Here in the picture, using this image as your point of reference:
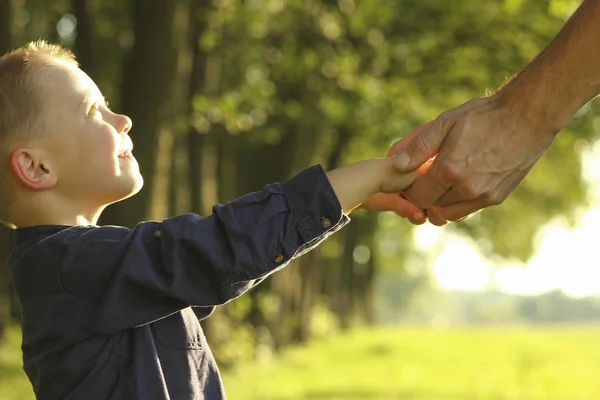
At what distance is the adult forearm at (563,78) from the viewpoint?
3559mm

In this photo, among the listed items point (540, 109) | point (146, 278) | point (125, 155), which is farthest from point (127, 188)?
point (540, 109)

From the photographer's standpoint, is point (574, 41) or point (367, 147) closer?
point (574, 41)

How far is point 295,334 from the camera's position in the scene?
22406 millimetres

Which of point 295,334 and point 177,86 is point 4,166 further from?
point 295,334

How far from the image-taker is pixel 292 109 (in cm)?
1472

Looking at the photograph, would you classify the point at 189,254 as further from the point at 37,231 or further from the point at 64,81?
the point at 64,81

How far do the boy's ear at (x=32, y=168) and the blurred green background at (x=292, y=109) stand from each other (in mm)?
6009

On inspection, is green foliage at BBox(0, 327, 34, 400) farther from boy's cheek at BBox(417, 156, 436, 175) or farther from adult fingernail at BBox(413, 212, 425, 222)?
boy's cheek at BBox(417, 156, 436, 175)

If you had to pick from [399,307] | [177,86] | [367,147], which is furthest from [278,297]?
[399,307]

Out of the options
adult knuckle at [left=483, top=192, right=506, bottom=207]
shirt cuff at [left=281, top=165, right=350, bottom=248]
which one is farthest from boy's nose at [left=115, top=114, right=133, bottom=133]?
adult knuckle at [left=483, top=192, right=506, bottom=207]

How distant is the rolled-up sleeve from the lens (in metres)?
2.54

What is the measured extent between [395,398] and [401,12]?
6.18 metres

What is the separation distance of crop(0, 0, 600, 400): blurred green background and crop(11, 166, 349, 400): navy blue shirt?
6.09 meters

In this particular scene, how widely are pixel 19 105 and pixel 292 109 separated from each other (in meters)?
12.1
